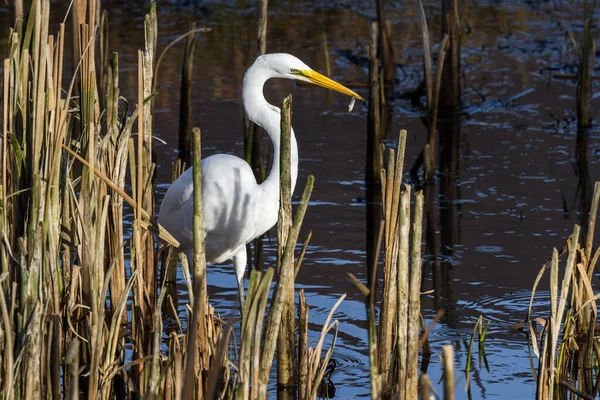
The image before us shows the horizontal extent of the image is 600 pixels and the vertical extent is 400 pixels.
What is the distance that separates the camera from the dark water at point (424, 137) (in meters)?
5.32

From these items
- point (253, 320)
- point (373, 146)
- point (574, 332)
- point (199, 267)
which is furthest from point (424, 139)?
point (253, 320)

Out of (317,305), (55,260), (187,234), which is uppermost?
(55,260)

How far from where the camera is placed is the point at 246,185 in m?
4.75

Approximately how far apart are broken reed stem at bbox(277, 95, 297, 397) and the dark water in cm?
30

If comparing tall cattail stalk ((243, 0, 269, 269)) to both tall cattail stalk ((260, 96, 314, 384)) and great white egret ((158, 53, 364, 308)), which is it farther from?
tall cattail stalk ((260, 96, 314, 384))

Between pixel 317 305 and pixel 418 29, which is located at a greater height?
pixel 418 29

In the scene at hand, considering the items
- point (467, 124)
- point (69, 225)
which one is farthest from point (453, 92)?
point (69, 225)

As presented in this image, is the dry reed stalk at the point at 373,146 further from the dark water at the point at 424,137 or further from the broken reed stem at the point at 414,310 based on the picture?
the broken reed stem at the point at 414,310

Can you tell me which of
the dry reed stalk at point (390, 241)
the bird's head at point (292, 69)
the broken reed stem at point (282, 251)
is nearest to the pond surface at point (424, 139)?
the broken reed stem at point (282, 251)

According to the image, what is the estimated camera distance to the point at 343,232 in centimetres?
679

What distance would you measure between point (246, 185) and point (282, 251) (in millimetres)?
984

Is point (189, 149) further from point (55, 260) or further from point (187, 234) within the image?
point (55, 260)

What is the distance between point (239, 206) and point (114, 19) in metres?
9.74

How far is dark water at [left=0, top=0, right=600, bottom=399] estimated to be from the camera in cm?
532
